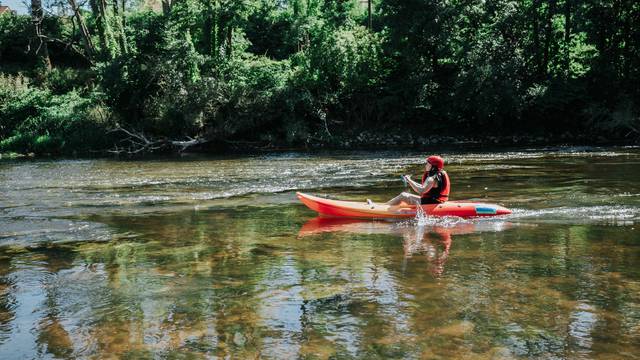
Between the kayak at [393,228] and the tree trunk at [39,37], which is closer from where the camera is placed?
the kayak at [393,228]

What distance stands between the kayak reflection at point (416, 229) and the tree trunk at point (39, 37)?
30.6 m

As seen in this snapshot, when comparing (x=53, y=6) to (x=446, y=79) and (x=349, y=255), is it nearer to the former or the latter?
(x=446, y=79)

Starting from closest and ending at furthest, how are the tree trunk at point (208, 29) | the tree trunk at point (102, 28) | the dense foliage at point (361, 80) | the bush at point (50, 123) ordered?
the dense foliage at point (361, 80)
the bush at point (50, 123)
the tree trunk at point (208, 29)
the tree trunk at point (102, 28)

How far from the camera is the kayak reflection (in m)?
8.39

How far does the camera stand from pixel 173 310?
6027mm

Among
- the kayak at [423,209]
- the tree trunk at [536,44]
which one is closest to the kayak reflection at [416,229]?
the kayak at [423,209]

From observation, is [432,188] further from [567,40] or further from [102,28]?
[102,28]

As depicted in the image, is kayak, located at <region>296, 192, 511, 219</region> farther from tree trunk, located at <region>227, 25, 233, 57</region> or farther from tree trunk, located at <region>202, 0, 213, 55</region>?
tree trunk, located at <region>202, 0, 213, 55</region>

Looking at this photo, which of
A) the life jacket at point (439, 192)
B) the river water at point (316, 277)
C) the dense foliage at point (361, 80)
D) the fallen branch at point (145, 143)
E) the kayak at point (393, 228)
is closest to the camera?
the river water at point (316, 277)

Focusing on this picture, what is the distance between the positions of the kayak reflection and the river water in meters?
0.04

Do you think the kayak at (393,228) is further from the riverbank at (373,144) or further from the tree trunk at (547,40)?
the tree trunk at (547,40)

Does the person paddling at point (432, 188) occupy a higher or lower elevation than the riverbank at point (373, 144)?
lower

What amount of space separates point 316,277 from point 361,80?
865 inches

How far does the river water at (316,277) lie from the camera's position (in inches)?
202
